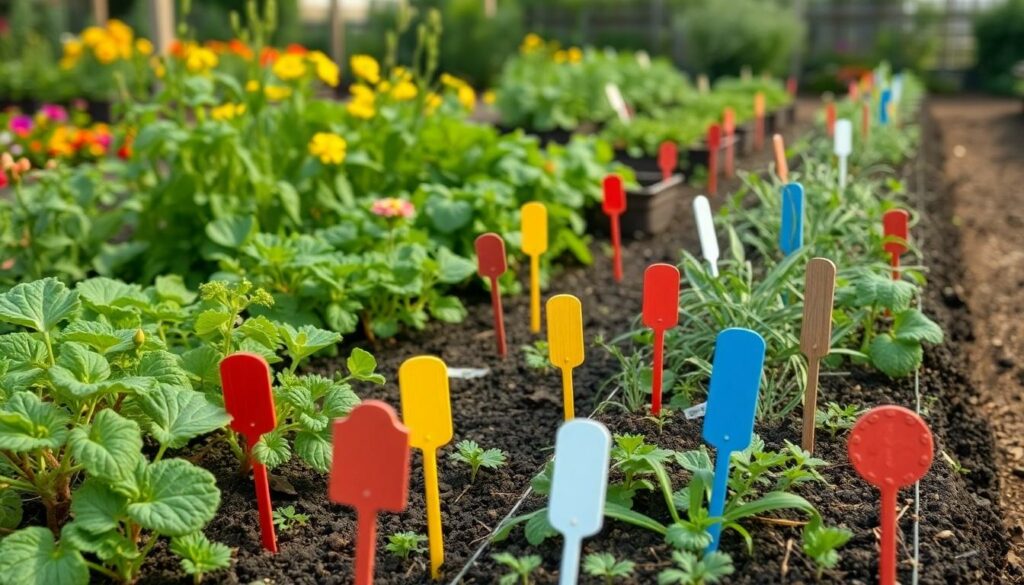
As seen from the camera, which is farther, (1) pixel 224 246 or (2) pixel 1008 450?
(1) pixel 224 246

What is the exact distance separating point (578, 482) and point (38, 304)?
3.79 ft

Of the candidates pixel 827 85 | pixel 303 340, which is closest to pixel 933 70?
pixel 827 85

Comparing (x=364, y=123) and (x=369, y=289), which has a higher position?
(x=364, y=123)

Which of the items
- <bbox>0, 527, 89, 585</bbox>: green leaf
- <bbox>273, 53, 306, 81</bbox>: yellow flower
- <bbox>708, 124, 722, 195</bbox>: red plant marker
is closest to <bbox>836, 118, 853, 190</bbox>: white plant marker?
<bbox>708, 124, 722, 195</bbox>: red plant marker

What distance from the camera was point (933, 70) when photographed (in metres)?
14.6

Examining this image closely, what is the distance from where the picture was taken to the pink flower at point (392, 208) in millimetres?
3344

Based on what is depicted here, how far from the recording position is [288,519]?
2082 millimetres

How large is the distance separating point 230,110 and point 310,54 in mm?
425

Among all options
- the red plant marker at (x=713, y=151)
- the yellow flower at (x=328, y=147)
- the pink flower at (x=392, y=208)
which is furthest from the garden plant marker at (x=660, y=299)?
the red plant marker at (x=713, y=151)

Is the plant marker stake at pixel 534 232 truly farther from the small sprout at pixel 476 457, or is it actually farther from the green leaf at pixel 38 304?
the green leaf at pixel 38 304

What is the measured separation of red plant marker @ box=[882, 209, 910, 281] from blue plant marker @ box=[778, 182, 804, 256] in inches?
9.4

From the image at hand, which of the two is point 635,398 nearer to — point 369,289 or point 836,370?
point 836,370

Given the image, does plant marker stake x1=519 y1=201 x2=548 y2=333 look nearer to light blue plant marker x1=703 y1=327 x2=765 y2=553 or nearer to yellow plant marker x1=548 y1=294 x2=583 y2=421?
yellow plant marker x1=548 y1=294 x2=583 y2=421

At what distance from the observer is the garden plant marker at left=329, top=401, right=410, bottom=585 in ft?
5.02
